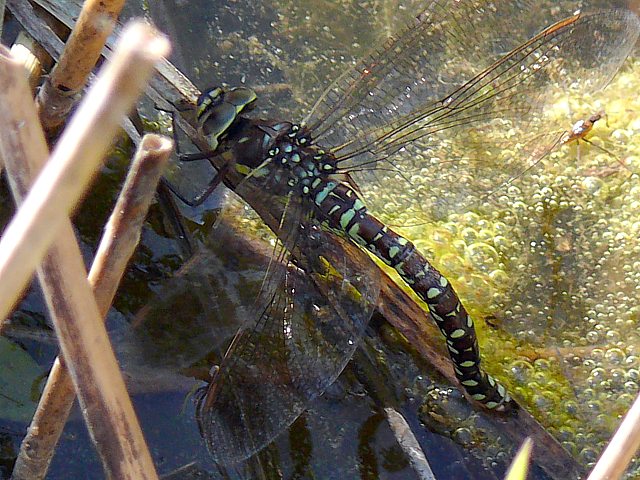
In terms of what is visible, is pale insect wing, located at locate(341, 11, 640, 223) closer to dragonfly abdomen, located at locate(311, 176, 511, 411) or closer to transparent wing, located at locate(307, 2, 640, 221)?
transparent wing, located at locate(307, 2, 640, 221)

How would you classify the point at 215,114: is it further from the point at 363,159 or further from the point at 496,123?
the point at 496,123

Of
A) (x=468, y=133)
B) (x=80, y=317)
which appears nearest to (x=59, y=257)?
(x=80, y=317)

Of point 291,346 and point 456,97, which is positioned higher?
point 456,97

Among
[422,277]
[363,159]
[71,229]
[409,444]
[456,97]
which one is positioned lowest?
[409,444]

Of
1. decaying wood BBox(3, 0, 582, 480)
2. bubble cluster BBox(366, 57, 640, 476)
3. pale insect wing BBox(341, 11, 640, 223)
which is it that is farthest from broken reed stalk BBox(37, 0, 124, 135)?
bubble cluster BBox(366, 57, 640, 476)

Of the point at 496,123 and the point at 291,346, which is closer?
the point at 291,346

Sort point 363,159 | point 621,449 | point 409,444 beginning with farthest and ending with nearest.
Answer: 1. point 363,159
2. point 409,444
3. point 621,449

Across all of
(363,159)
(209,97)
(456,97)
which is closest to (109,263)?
(209,97)
